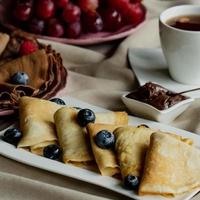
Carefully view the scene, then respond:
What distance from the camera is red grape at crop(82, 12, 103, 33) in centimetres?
149

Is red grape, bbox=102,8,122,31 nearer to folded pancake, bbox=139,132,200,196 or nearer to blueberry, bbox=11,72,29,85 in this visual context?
blueberry, bbox=11,72,29,85

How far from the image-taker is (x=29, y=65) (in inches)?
51.1

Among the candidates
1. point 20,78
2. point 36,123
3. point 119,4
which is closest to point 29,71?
point 20,78

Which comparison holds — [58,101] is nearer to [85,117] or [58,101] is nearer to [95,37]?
[85,117]

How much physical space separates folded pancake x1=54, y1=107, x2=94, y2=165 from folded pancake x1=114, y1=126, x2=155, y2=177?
52 mm

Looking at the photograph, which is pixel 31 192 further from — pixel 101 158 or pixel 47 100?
pixel 47 100

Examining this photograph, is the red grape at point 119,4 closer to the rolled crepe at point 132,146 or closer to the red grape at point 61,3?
the red grape at point 61,3

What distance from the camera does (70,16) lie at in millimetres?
1463

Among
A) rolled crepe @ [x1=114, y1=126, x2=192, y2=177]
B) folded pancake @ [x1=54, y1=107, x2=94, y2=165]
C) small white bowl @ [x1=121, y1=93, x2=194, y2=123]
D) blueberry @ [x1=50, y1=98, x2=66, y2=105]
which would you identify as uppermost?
rolled crepe @ [x1=114, y1=126, x2=192, y2=177]

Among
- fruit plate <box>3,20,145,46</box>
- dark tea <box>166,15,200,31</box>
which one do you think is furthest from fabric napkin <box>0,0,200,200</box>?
dark tea <box>166,15,200,31</box>

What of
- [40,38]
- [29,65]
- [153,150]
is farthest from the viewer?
[40,38]

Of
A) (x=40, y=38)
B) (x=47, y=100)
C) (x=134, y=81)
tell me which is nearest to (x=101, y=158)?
(x=47, y=100)

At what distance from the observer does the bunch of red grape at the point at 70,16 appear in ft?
4.81

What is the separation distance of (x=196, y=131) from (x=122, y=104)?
162mm
